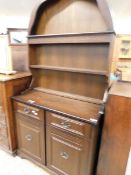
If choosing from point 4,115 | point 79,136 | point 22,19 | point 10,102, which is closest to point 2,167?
point 4,115

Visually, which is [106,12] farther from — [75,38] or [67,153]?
[67,153]

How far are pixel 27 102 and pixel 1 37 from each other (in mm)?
1271

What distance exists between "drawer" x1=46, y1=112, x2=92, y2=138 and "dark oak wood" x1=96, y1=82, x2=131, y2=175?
0.16 m

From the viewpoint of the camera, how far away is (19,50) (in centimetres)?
192

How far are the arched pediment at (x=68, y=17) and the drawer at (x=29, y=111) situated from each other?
34.9 inches

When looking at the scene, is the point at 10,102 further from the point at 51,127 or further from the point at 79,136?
the point at 79,136

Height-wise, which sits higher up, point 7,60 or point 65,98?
point 7,60

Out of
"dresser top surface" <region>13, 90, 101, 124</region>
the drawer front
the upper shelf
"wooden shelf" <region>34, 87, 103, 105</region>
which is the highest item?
the upper shelf

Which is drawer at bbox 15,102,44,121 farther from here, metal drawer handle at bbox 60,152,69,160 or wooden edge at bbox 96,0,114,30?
wooden edge at bbox 96,0,114,30

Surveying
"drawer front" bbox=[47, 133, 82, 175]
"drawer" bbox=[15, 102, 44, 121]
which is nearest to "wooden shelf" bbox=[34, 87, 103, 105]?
"drawer" bbox=[15, 102, 44, 121]

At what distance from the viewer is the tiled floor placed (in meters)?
1.57

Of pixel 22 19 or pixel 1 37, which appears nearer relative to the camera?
pixel 1 37

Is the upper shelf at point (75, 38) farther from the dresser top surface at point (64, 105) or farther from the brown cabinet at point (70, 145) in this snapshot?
the brown cabinet at point (70, 145)

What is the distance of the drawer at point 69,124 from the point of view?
43.8 inches
